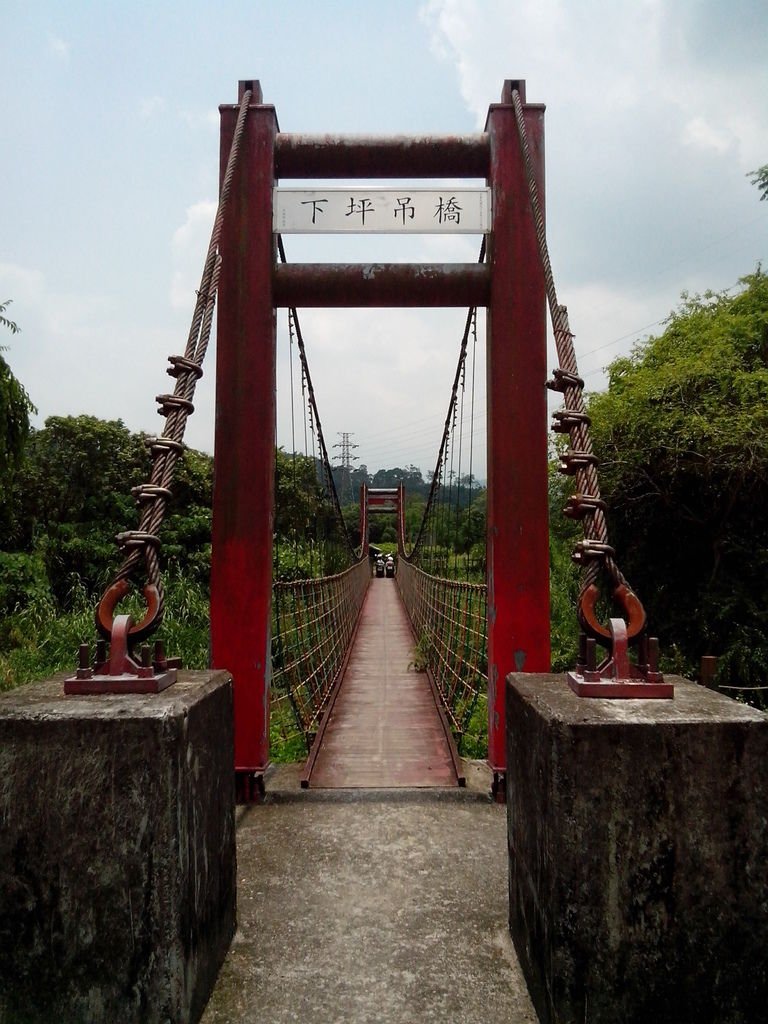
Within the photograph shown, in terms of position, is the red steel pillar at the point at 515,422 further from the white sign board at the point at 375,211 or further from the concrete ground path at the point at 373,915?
the concrete ground path at the point at 373,915

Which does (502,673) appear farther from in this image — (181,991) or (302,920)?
(181,991)

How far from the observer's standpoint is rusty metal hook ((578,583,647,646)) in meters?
1.08

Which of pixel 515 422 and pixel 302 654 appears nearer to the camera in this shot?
pixel 515 422

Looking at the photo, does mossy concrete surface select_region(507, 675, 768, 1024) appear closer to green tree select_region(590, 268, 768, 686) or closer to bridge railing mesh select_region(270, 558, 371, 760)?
bridge railing mesh select_region(270, 558, 371, 760)

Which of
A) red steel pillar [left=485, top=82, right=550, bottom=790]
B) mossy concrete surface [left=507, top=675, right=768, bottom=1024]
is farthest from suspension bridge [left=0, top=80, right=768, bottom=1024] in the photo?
red steel pillar [left=485, top=82, right=550, bottom=790]

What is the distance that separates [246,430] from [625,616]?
4.59 ft

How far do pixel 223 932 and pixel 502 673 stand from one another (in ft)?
3.92

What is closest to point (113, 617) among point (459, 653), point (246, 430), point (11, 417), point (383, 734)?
point (246, 430)

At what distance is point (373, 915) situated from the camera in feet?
4.44

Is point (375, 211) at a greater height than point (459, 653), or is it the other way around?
point (375, 211)

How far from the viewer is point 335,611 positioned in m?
5.07

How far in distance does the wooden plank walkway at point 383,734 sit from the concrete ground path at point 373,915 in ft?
0.80

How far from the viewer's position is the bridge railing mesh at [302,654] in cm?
275

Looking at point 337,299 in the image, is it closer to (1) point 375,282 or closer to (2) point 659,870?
(1) point 375,282
